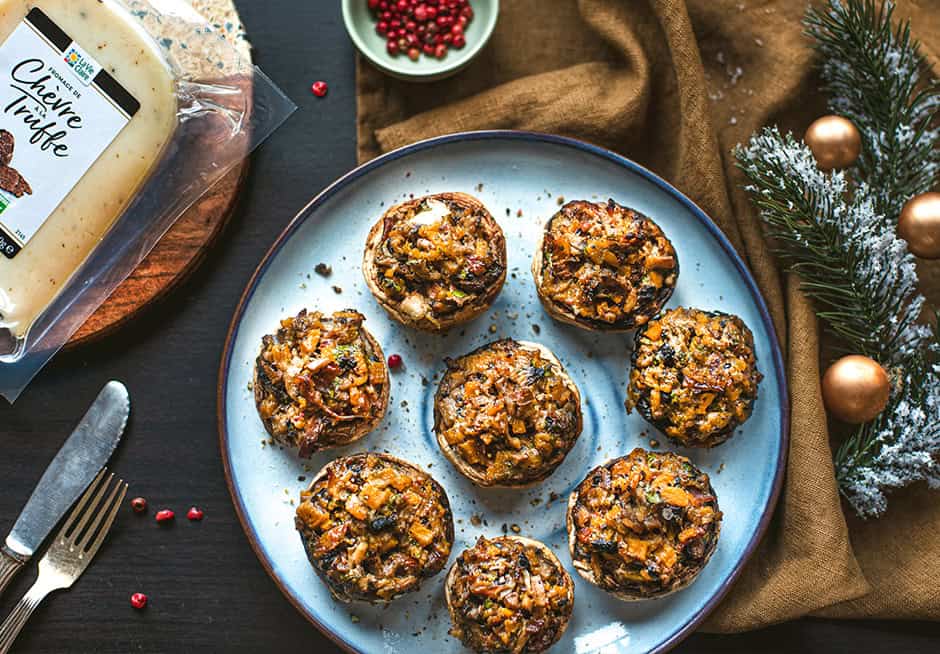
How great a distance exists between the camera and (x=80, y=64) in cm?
388

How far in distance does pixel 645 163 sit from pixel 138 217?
258cm

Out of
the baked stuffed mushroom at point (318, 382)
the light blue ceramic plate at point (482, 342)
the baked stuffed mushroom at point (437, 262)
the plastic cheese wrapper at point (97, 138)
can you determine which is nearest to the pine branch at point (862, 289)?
the light blue ceramic plate at point (482, 342)

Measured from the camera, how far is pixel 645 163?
4348 millimetres

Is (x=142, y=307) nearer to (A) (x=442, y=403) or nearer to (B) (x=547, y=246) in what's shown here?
(A) (x=442, y=403)

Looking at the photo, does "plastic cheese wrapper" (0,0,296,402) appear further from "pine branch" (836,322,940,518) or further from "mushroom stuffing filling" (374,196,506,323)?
"pine branch" (836,322,940,518)

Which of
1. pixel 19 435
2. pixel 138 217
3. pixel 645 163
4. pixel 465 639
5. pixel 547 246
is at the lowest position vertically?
pixel 465 639

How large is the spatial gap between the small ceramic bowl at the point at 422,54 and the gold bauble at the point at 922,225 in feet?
7.07

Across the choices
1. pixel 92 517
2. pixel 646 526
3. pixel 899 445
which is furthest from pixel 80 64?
pixel 899 445

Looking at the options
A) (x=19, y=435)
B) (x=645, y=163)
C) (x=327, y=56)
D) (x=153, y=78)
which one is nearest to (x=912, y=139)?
(x=645, y=163)

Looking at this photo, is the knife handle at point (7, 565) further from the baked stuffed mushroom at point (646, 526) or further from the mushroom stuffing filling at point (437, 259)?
the baked stuffed mushroom at point (646, 526)

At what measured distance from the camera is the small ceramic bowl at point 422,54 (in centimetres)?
411

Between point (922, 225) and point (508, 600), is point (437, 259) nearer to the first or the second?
point (508, 600)

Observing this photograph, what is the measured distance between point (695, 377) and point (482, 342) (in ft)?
3.42

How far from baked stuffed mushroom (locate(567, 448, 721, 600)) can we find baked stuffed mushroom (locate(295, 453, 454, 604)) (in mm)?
682
